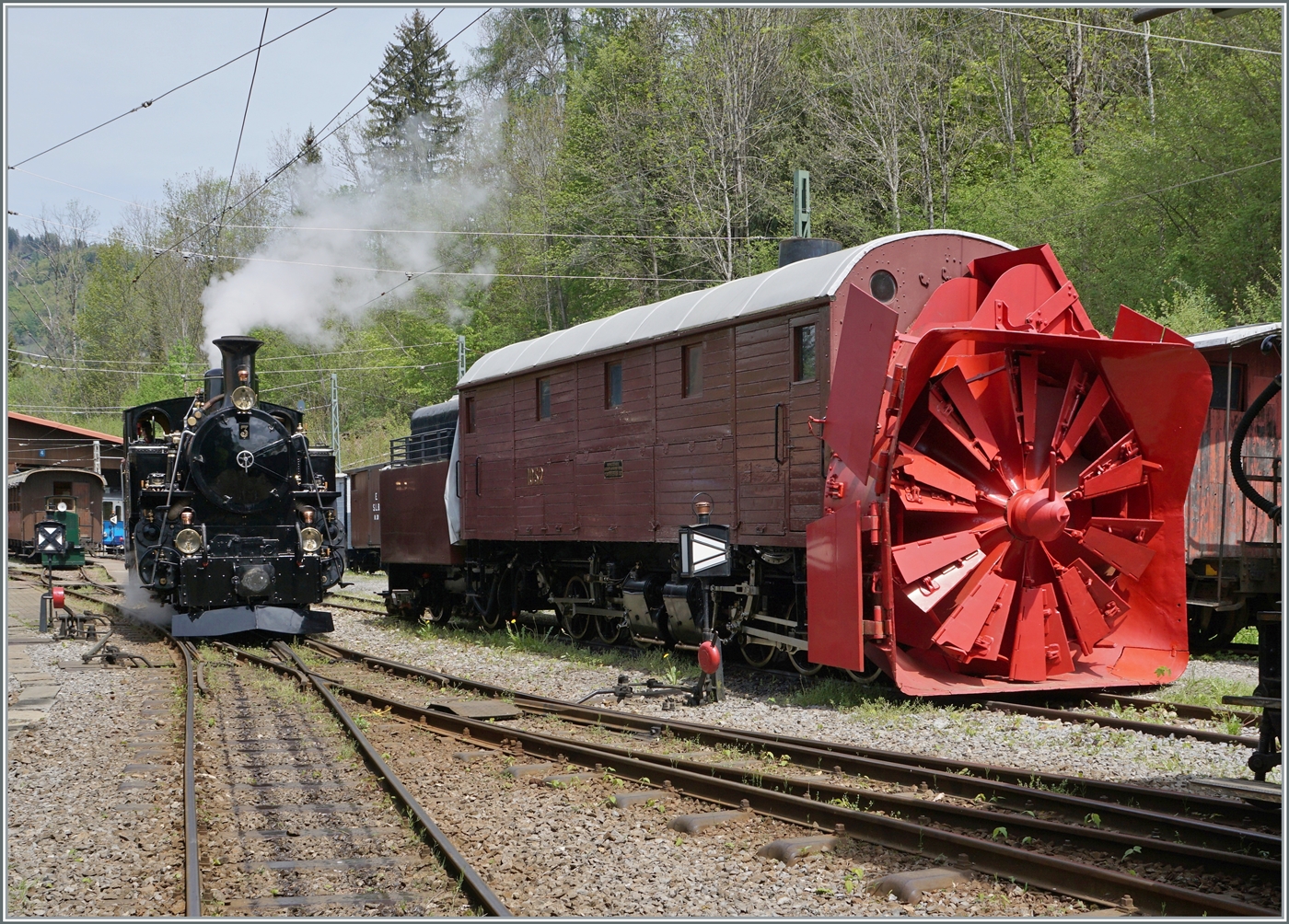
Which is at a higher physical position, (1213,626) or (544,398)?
(544,398)

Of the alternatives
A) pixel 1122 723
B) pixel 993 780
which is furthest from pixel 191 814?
pixel 1122 723

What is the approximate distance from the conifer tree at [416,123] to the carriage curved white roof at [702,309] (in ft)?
86.9

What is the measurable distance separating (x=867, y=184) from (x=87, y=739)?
25.5 meters

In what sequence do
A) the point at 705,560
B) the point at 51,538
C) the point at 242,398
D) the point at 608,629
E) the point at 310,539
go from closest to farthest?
the point at 705,560 < the point at 608,629 < the point at 242,398 < the point at 310,539 < the point at 51,538

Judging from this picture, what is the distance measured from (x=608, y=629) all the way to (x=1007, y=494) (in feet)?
22.4

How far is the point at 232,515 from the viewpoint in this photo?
15.3 meters

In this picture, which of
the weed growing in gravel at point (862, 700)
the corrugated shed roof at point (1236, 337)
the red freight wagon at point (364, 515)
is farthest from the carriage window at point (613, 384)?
the red freight wagon at point (364, 515)

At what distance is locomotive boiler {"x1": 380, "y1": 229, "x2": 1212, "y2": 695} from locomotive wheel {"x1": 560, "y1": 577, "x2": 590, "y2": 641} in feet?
11.8

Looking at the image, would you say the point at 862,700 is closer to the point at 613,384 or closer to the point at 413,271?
the point at 613,384

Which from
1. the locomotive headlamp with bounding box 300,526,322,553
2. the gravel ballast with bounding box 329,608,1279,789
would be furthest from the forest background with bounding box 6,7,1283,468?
the gravel ballast with bounding box 329,608,1279,789

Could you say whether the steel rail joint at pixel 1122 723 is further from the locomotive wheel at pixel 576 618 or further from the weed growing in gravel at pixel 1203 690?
the locomotive wheel at pixel 576 618

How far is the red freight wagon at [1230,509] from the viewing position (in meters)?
12.4

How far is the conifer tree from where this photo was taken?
132 ft

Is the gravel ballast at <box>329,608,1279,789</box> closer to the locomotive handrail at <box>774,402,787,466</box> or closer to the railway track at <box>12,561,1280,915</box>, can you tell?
the railway track at <box>12,561,1280,915</box>
